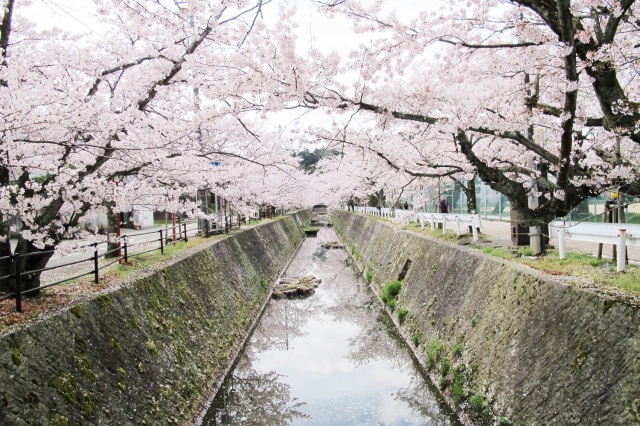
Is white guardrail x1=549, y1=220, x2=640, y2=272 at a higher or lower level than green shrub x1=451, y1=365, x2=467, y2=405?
higher

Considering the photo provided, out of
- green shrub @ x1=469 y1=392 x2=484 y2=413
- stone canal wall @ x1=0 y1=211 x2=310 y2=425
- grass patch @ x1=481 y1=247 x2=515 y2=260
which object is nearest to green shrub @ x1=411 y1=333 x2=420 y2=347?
grass patch @ x1=481 y1=247 x2=515 y2=260

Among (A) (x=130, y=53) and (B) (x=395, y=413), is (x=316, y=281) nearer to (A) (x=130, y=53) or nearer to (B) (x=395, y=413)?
(B) (x=395, y=413)

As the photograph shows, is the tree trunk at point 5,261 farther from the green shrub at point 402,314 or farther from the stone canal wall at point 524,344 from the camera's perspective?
the green shrub at point 402,314

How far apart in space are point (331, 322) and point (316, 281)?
18.8 feet

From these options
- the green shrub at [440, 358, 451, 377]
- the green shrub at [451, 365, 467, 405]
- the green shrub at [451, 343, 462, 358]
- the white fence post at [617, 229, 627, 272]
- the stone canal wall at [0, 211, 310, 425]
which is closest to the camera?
the stone canal wall at [0, 211, 310, 425]

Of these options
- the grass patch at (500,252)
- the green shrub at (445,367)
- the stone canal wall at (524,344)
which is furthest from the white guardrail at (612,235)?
the green shrub at (445,367)

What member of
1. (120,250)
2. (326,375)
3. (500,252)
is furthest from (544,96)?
(120,250)

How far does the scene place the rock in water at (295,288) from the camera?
1906 cm

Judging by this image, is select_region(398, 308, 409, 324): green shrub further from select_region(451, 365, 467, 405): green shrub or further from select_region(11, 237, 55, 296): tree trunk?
select_region(11, 237, 55, 296): tree trunk

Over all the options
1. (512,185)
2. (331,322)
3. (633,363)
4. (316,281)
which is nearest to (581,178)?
(512,185)

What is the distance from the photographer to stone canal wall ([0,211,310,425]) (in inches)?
187

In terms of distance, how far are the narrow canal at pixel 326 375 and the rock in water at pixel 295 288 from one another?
0.96 m

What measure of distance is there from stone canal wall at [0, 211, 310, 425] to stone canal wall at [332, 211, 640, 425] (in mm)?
5006

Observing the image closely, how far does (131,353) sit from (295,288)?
12759 mm
